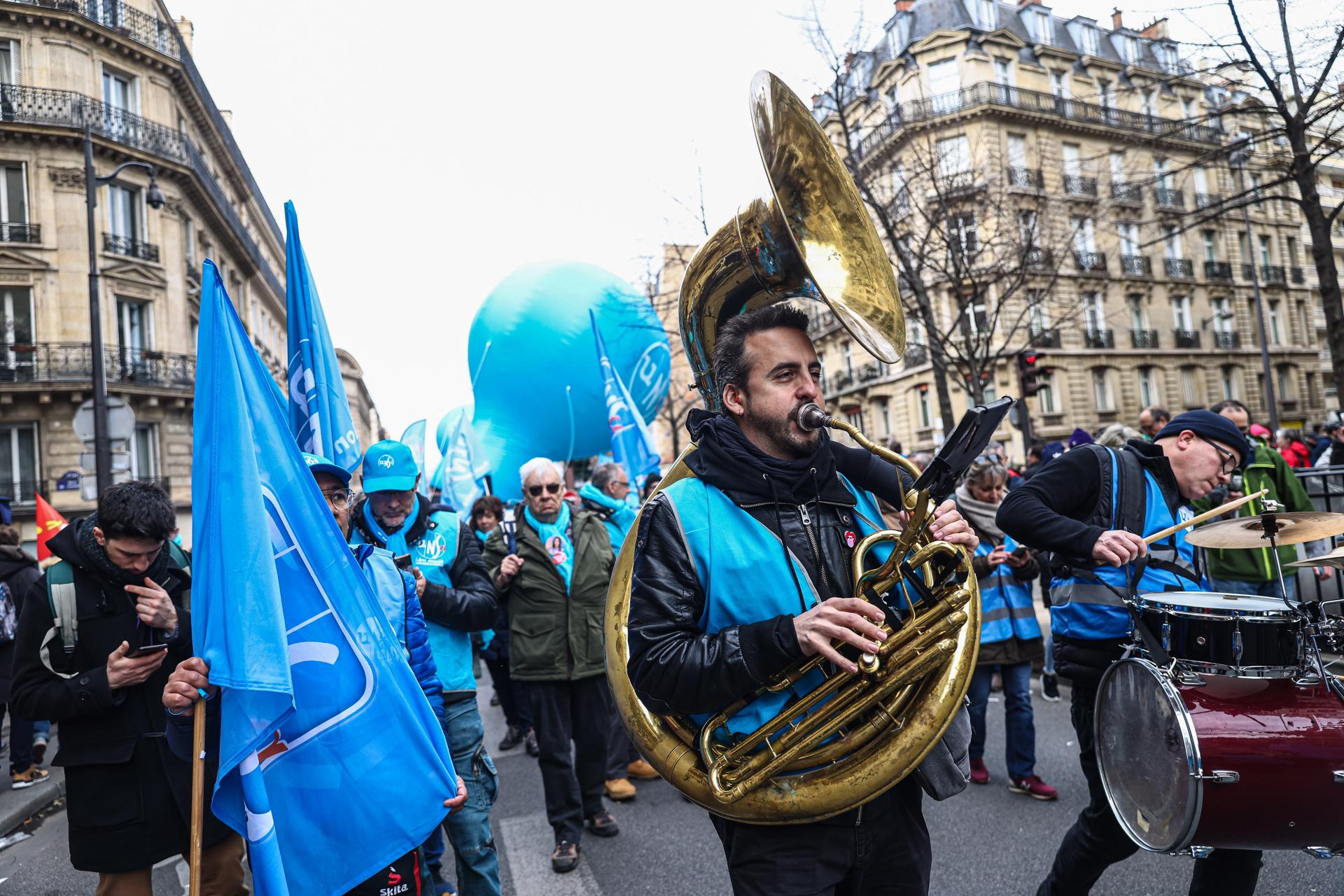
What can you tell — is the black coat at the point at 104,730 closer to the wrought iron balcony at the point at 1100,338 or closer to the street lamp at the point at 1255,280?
the street lamp at the point at 1255,280

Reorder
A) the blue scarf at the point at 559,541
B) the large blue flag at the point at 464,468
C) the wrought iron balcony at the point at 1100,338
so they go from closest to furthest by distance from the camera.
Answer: the blue scarf at the point at 559,541 → the large blue flag at the point at 464,468 → the wrought iron balcony at the point at 1100,338

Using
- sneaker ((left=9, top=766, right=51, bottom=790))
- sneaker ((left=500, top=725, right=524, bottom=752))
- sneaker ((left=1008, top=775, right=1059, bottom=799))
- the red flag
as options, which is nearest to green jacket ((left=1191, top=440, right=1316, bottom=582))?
sneaker ((left=1008, top=775, right=1059, bottom=799))

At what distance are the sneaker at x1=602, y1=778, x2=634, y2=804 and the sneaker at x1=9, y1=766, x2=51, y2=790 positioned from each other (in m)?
4.32

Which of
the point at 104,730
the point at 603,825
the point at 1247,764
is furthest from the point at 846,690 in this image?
the point at 603,825

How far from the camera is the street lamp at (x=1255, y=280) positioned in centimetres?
984

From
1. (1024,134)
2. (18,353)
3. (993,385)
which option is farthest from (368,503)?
(1024,134)

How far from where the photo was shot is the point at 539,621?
4734 millimetres

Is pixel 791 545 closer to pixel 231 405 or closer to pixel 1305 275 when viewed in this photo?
pixel 231 405

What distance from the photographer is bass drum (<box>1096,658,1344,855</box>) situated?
2314 mm

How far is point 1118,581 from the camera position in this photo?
297cm

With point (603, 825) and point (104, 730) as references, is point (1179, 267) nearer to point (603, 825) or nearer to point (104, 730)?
point (603, 825)

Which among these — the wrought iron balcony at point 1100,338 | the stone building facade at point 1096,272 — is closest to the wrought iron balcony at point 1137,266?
the stone building facade at point 1096,272

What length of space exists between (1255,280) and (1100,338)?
8.80 metres

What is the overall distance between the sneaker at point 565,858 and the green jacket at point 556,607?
0.80 meters
